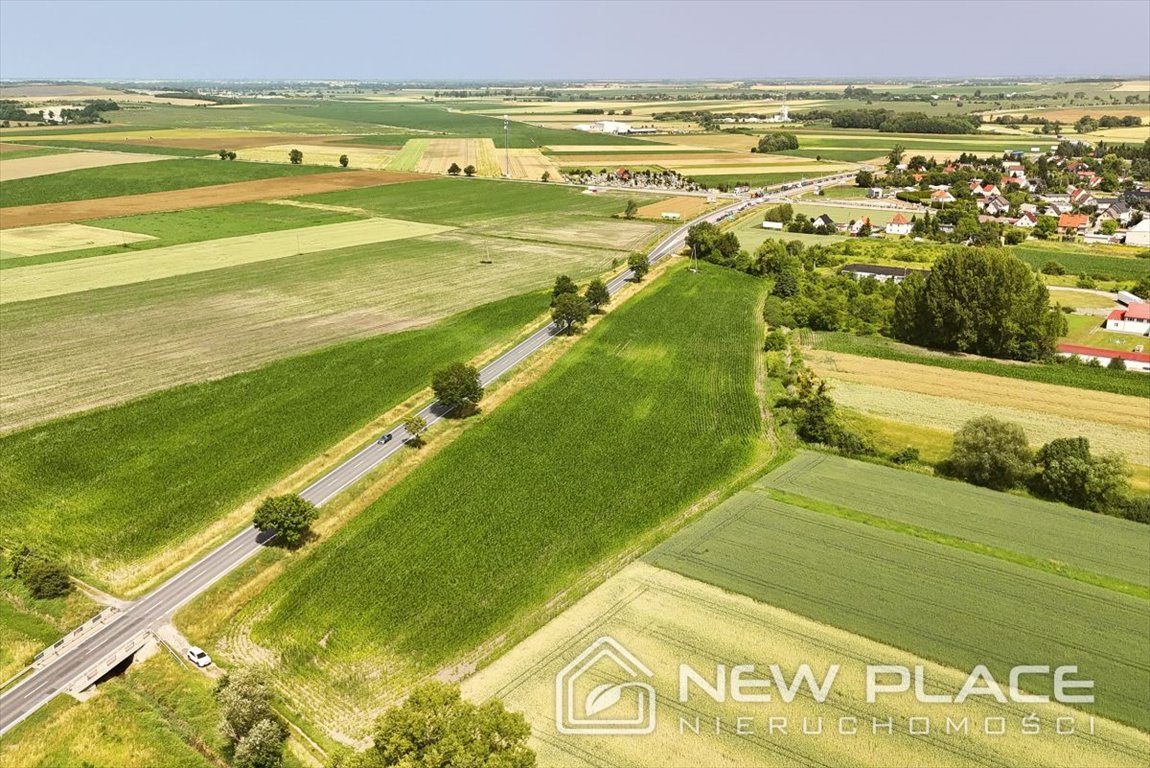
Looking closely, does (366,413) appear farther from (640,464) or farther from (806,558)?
(806,558)

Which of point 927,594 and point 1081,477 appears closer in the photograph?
point 927,594

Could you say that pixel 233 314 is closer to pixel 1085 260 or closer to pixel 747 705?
pixel 747 705

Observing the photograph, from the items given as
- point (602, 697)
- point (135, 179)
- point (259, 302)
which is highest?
point (135, 179)

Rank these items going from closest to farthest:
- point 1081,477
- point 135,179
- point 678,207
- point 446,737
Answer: point 446,737 < point 1081,477 < point 678,207 < point 135,179

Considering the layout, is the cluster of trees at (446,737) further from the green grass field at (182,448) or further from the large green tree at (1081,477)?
the large green tree at (1081,477)

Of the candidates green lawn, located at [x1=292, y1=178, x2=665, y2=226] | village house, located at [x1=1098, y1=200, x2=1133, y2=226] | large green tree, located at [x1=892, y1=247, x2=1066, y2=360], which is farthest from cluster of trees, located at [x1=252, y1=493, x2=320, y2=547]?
village house, located at [x1=1098, y1=200, x2=1133, y2=226]

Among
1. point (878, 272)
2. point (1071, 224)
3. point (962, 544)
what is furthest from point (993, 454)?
point (1071, 224)
